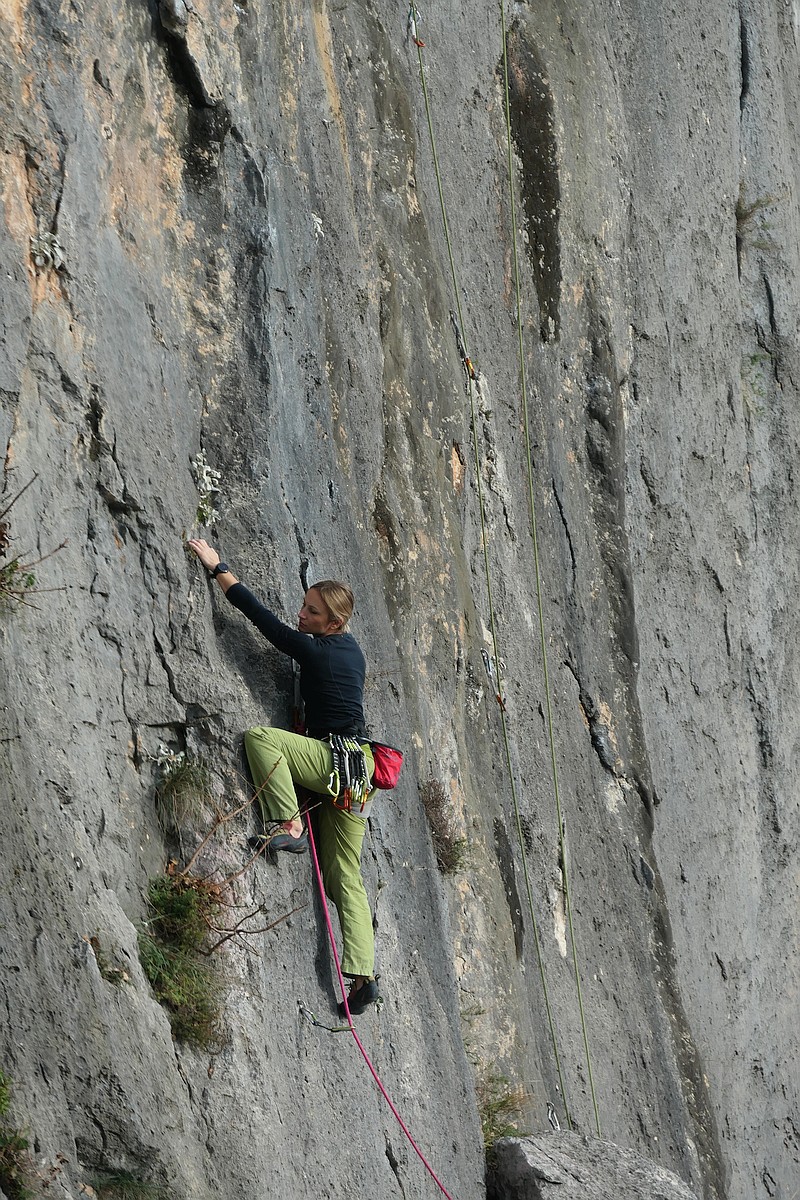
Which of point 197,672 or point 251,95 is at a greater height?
point 251,95

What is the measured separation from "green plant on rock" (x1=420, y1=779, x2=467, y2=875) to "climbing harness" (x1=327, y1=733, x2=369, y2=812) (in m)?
1.64

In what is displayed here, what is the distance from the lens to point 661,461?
41.4 feet

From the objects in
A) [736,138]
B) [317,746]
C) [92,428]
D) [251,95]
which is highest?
[736,138]

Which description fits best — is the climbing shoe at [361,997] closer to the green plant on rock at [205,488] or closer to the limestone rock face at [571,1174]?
the limestone rock face at [571,1174]

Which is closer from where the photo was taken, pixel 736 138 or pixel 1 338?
pixel 1 338

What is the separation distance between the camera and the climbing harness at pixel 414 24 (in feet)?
31.2

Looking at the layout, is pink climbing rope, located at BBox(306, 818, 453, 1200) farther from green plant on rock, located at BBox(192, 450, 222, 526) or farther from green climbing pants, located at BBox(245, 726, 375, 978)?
green plant on rock, located at BBox(192, 450, 222, 526)

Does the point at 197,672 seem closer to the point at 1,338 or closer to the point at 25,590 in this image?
the point at 25,590

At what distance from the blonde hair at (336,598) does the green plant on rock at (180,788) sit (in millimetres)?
945

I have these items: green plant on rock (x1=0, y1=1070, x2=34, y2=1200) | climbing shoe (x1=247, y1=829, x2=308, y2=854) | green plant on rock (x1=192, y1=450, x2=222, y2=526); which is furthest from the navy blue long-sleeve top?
green plant on rock (x1=0, y1=1070, x2=34, y2=1200)

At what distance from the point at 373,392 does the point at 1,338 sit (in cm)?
308

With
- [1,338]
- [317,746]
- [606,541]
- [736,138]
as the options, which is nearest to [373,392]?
[317,746]

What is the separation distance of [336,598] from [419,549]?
210cm

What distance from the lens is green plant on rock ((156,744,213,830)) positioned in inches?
233
